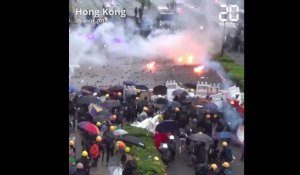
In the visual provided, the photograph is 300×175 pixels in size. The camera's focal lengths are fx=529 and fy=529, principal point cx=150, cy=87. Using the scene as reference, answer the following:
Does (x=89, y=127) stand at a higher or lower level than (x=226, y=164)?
higher

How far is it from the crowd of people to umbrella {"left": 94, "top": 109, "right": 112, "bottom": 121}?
5cm

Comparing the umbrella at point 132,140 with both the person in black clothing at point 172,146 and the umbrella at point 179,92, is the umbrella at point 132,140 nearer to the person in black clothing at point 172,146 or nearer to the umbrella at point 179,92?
the person in black clothing at point 172,146

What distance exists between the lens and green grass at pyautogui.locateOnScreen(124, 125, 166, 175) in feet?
23.9

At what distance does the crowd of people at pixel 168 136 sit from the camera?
291 inches

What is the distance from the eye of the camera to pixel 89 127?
741 centimetres

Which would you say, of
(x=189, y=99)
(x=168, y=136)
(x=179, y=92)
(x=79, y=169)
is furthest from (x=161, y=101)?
(x=79, y=169)

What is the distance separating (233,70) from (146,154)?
170 centimetres

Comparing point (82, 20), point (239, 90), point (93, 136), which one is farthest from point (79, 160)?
point (239, 90)

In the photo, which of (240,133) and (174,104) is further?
(174,104)

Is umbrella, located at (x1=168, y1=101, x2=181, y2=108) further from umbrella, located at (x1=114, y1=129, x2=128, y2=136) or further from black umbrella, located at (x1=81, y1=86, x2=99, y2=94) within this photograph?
black umbrella, located at (x1=81, y1=86, x2=99, y2=94)

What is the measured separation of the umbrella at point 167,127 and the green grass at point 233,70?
1057 mm

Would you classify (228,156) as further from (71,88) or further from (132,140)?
(71,88)

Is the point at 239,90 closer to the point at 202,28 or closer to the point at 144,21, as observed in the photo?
the point at 202,28

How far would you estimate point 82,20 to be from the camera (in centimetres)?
749
